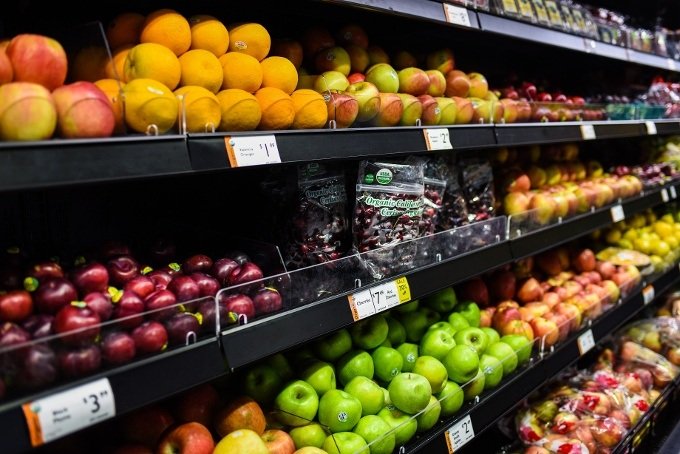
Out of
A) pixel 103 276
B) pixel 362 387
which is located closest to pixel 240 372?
pixel 362 387

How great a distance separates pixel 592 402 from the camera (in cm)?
200

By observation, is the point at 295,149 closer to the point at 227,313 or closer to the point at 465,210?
the point at 227,313

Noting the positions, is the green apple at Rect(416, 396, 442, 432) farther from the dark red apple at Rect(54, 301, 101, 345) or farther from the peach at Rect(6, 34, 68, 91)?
the peach at Rect(6, 34, 68, 91)

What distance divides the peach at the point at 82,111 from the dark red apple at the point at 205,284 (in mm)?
328

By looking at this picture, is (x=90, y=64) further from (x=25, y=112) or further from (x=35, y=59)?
(x=25, y=112)

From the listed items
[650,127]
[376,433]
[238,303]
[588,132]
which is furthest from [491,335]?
[650,127]

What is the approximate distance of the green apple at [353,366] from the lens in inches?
57.4

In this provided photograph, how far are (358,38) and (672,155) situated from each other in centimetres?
255

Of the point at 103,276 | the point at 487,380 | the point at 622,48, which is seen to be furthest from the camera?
the point at 622,48

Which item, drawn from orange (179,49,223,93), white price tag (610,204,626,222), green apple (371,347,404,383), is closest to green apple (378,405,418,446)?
green apple (371,347,404,383)

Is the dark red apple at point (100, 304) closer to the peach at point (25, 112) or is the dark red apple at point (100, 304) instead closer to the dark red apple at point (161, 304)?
the dark red apple at point (161, 304)

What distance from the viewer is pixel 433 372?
150cm

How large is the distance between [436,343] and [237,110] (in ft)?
2.96

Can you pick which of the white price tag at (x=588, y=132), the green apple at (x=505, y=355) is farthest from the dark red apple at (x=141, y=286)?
the white price tag at (x=588, y=132)
